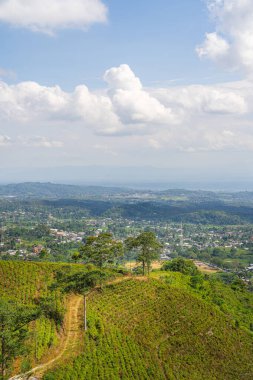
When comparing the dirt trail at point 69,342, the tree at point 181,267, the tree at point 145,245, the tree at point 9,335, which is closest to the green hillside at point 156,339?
the dirt trail at point 69,342

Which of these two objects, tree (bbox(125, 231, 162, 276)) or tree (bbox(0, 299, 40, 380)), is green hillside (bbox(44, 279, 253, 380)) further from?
tree (bbox(125, 231, 162, 276))

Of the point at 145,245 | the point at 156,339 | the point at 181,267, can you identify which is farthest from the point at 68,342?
the point at 181,267

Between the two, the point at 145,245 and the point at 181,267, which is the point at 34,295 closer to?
the point at 145,245

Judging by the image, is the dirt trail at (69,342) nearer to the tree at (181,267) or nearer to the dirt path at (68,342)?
the dirt path at (68,342)

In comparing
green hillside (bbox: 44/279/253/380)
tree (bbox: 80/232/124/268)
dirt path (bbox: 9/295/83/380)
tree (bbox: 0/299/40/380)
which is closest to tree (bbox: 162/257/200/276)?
green hillside (bbox: 44/279/253/380)

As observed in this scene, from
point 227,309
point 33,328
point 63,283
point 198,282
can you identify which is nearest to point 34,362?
point 33,328
